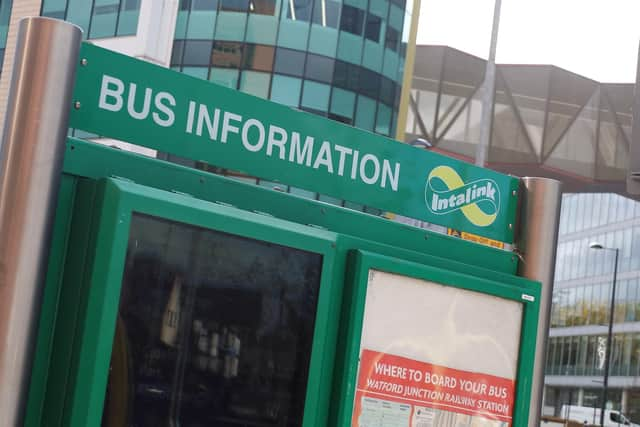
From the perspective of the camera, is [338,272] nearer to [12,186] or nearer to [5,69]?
[12,186]

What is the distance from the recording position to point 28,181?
271cm

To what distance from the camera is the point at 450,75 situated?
1734 inches

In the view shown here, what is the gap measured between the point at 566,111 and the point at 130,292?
43.9 meters

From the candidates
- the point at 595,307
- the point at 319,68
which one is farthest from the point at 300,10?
the point at 595,307

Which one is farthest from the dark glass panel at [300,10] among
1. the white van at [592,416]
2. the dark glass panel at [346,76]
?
the white van at [592,416]

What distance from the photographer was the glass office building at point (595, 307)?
76694 millimetres

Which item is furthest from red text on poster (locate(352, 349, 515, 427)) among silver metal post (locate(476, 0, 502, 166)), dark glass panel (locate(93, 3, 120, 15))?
dark glass panel (locate(93, 3, 120, 15))

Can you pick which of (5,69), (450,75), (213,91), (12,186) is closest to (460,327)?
(213,91)

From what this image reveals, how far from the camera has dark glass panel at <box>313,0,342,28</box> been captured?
36.2m

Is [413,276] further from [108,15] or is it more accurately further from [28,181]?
[108,15]

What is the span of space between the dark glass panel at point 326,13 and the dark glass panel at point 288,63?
1555 millimetres

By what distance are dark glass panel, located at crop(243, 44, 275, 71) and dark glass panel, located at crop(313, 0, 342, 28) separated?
2.06 meters

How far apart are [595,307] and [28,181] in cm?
8411

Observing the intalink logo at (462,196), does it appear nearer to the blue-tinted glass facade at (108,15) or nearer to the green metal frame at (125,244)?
the green metal frame at (125,244)
